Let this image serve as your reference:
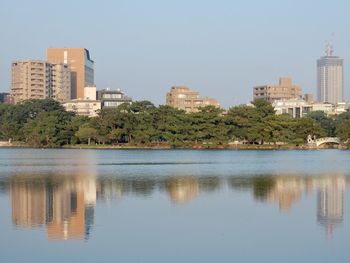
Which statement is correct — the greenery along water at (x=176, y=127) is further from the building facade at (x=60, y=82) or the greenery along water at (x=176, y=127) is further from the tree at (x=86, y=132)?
the building facade at (x=60, y=82)

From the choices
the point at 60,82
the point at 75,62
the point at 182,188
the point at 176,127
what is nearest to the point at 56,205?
the point at 182,188

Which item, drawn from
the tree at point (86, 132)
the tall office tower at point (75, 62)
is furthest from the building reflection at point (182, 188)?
the tall office tower at point (75, 62)

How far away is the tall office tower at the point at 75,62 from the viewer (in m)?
138

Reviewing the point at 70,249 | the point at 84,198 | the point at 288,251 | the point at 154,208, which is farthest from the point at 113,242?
the point at 84,198

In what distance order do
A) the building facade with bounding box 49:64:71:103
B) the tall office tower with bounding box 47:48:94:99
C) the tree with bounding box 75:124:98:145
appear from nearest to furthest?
the tree with bounding box 75:124:98:145
the building facade with bounding box 49:64:71:103
the tall office tower with bounding box 47:48:94:99

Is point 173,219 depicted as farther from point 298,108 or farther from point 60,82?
point 60,82

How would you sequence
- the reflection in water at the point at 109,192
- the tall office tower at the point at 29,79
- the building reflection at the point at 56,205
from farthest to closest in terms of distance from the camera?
the tall office tower at the point at 29,79, the reflection in water at the point at 109,192, the building reflection at the point at 56,205

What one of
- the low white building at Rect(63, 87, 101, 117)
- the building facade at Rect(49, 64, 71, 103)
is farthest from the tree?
the building facade at Rect(49, 64, 71, 103)

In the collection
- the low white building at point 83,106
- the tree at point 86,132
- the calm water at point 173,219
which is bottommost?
the calm water at point 173,219

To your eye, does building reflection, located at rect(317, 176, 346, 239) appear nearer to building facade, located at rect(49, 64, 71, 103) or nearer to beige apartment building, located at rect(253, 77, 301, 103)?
building facade, located at rect(49, 64, 71, 103)

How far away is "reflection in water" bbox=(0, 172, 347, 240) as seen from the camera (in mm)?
16844

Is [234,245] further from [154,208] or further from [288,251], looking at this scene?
[154,208]

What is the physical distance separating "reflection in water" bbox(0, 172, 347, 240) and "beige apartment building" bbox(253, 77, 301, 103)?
111590 millimetres

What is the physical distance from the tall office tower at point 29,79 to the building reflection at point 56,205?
319 ft
